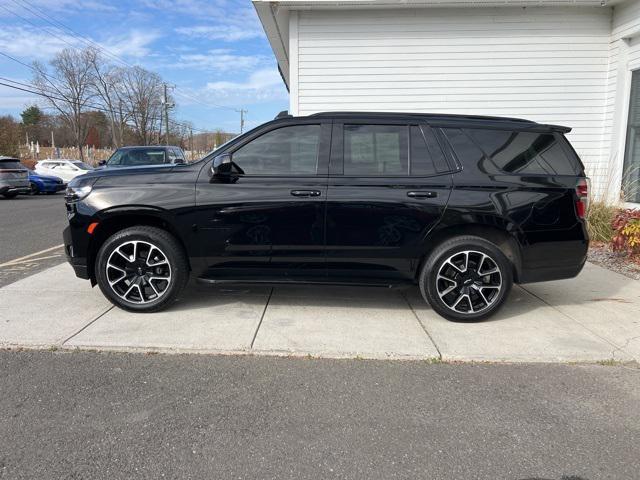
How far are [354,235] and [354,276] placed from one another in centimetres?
41

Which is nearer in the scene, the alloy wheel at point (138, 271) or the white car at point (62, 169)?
the alloy wheel at point (138, 271)

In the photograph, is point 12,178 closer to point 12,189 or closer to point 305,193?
point 12,189

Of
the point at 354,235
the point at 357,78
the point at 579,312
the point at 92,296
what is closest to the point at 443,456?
the point at 354,235

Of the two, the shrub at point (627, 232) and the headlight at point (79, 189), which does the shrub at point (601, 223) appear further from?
the headlight at point (79, 189)

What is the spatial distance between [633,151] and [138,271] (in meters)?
9.16

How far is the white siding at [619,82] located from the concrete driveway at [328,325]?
450cm

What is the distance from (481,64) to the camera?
909cm

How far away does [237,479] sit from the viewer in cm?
239

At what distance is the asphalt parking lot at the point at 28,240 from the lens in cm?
662

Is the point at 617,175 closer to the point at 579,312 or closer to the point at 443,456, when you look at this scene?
the point at 579,312

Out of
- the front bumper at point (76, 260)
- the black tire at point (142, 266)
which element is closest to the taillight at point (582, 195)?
the black tire at point (142, 266)

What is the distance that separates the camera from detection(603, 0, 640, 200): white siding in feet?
27.8

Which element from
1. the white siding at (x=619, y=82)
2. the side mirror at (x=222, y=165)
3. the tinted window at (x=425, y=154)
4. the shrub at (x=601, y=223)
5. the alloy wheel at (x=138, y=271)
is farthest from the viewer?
the white siding at (x=619, y=82)

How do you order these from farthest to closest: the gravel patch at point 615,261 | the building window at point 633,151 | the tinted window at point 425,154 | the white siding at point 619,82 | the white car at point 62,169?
the white car at point 62,169 → the building window at point 633,151 → the white siding at point 619,82 → the gravel patch at point 615,261 → the tinted window at point 425,154
